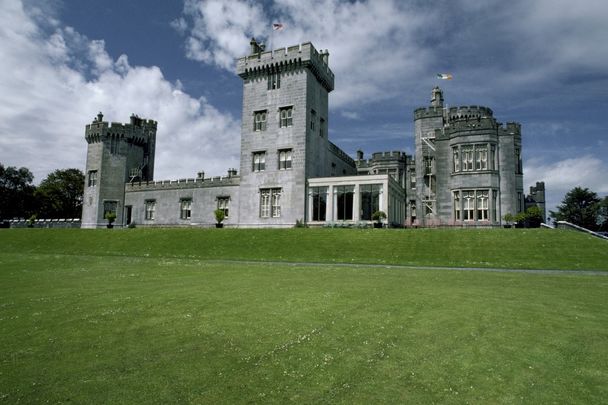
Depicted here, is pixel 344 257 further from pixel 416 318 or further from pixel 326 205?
pixel 416 318

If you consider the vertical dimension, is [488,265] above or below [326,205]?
below

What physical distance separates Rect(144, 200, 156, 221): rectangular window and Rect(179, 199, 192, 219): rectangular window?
15.2 feet

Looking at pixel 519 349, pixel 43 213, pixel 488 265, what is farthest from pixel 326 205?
pixel 43 213

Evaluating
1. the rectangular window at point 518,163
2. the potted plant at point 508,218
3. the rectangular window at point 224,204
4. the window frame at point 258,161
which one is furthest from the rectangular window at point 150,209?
the rectangular window at point 518,163

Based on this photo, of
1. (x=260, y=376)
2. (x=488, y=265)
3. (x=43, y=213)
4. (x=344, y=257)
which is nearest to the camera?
(x=260, y=376)

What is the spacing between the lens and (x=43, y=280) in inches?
683

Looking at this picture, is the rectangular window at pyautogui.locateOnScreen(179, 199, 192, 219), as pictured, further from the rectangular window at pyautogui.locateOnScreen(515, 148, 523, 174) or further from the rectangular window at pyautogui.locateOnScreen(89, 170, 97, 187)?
the rectangular window at pyautogui.locateOnScreen(515, 148, 523, 174)

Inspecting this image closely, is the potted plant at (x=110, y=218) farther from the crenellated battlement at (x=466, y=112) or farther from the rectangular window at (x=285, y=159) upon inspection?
the crenellated battlement at (x=466, y=112)

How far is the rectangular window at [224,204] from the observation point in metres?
50.5

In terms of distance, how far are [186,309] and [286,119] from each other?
123 ft

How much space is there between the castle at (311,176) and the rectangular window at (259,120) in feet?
0.42

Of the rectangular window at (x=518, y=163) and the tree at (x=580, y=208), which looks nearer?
the rectangular window at (x=518, y=163)

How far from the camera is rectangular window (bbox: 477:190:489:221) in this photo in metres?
42.6

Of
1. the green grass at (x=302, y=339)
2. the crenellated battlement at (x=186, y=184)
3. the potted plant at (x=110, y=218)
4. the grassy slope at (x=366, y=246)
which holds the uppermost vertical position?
the crenellated battlement at (x=186, y=184)
